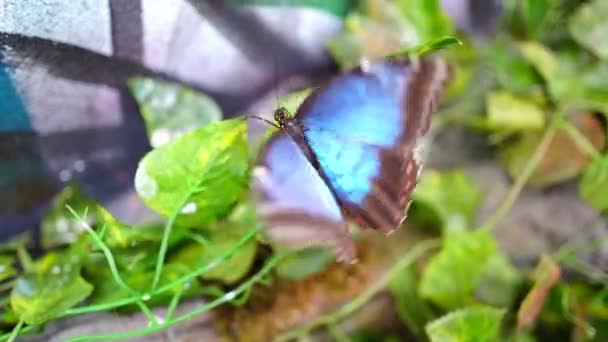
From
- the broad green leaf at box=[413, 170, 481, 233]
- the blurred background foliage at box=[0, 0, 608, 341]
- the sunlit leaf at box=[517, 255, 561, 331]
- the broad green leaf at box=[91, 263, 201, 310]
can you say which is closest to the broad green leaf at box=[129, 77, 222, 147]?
the blurred background foliage at box=[0, 0, 608, 341]

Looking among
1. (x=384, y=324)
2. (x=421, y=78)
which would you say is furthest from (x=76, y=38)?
(x=384, y=324)

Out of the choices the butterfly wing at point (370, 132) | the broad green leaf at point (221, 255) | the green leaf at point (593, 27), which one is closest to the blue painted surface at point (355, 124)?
the butterfly wing at point (370, 132)

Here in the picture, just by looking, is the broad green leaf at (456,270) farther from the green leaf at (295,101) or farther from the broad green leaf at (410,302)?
the green leaf at (295,101)

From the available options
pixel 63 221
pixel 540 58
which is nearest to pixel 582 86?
pixel 540 58

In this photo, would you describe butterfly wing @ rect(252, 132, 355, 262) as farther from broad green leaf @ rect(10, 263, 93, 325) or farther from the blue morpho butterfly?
broad green leaf @ rect(10, 263, 93, 325)

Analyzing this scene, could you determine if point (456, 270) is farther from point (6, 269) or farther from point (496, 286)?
point (6, 269)
